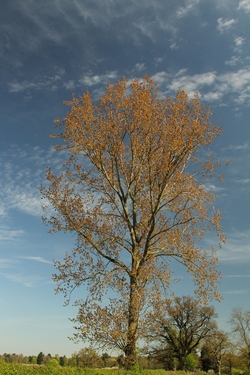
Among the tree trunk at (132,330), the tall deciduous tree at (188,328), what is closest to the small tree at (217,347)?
the tall deciduous tree at (188,328)

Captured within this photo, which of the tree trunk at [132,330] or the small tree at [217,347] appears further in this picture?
the small tree at [217,347]

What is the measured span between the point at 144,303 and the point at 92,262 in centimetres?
269

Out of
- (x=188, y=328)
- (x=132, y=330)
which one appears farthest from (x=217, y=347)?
(x=132, y=330)

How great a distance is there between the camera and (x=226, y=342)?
5681 cm

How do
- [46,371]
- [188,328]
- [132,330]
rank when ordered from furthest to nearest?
[188,328] → [132,330] → [46,371]

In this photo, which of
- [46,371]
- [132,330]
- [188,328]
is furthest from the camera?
[188,328]

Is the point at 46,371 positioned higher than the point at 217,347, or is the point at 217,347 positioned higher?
the point at 217,347

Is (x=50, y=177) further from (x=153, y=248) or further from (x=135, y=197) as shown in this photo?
(x=153, y=248)

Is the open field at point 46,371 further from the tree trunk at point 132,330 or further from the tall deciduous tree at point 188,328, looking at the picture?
the tall deciduous tree at point 188,328

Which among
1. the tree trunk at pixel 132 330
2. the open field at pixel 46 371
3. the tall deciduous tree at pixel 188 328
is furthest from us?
the tall deciduous tree at pixel 188 328

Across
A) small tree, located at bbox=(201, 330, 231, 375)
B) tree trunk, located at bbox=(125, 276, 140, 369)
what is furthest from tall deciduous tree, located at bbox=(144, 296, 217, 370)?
tree trunk, located at bbox=(125, 276, 140, 369)

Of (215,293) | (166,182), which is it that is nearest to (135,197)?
(166,182)

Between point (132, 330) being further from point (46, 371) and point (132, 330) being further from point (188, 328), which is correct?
point (188, 328)

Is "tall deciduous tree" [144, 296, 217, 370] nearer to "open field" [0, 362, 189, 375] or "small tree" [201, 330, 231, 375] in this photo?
"small tree" [201, 330, 231, 375]
